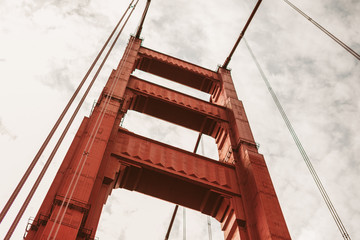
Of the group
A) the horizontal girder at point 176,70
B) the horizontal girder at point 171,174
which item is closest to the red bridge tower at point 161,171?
the horizontal girder at point 171,174

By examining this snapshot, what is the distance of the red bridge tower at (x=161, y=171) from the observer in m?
6.94

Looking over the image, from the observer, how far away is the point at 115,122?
10586 millimetres

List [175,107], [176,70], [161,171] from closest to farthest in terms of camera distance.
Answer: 1. [161,171]
2. [175,107]
3. [176,70]

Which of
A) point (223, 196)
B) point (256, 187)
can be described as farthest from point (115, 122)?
point (256, 187)

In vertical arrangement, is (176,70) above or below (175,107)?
above

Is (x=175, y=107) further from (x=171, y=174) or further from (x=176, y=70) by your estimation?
(x=171, y=174)

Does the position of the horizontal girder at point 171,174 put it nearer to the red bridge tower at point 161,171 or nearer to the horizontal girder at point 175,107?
the red bridge tower at point 161,171

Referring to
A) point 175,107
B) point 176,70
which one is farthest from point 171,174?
point 176,70

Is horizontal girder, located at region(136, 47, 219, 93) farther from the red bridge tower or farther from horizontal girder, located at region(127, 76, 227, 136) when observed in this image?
horizontal girder, located at region(127, 76, 227, 136)

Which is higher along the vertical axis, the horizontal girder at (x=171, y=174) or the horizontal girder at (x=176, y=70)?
the horizontal girder at (x=176, y=70)

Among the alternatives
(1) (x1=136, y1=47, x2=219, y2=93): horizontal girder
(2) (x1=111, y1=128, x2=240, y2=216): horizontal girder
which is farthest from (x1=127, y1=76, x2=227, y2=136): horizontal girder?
(1) (x1=136, y1=47, x2=219, y2=93): horizontal girder

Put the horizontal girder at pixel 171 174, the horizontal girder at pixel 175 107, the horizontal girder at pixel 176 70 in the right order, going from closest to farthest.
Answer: the horizontal girder at pixel 171 174 < the horizontal girder at pixel 175 107 < the horizontal girder at pixel 176 70

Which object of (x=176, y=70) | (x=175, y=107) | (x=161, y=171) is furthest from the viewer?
(x=176, y=70)

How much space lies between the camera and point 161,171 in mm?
9844
